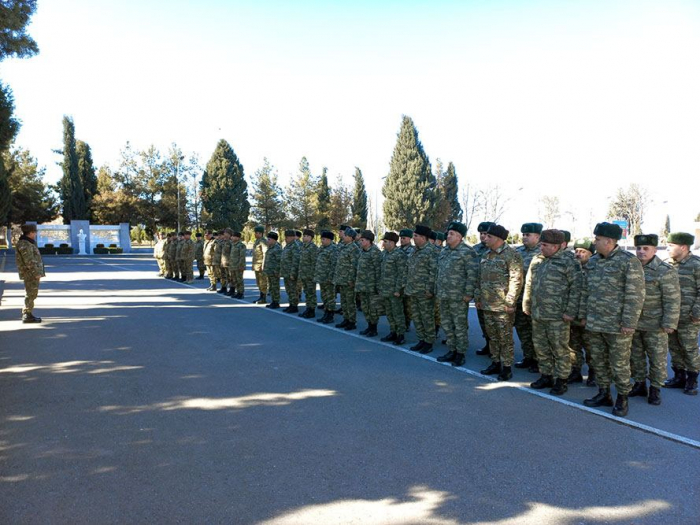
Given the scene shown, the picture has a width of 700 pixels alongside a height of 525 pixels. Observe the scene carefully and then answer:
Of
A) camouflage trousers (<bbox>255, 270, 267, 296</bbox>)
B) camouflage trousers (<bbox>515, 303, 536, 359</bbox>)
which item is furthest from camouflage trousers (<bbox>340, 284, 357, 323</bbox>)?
camouflage trousers (<bbox>255, 270, 267, 296</bbox>)

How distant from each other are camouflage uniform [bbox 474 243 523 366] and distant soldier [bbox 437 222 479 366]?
1.16 feet

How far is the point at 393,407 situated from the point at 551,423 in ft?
4.94

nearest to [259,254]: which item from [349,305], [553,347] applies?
[349,305]

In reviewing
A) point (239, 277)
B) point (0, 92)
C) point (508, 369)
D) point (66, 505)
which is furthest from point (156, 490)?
point (0, 92)

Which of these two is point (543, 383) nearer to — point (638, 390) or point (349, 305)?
point (638, 390)

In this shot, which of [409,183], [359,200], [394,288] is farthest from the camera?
[359,200]

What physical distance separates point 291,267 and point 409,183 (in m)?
35.7

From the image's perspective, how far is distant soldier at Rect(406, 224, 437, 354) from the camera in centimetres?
736

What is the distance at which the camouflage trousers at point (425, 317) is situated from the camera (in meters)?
7.37

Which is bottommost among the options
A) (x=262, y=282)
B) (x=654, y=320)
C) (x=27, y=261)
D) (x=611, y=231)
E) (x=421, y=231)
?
(x=262, y=282)

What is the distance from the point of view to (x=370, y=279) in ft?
28.2

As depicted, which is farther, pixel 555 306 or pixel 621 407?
pixel 555 306

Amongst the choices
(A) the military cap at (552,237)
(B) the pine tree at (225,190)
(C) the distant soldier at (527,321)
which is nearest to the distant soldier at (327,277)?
(C) the distant soldier at (527,321)

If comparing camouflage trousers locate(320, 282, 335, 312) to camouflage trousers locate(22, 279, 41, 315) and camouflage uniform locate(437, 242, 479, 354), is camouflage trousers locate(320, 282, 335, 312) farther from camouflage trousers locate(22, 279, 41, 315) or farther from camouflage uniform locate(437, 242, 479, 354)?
camouflage trousers locate(22, 279, 41, 315)
